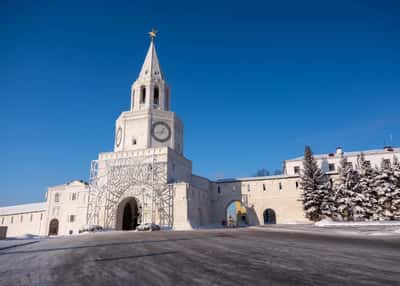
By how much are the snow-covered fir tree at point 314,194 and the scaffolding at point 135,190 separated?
18222 millimetres

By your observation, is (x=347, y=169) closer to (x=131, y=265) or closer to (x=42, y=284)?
(x=131, y=265)

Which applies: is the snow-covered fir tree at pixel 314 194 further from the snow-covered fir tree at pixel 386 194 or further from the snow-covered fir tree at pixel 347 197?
the snow-covered fir tree at pixel 386 194

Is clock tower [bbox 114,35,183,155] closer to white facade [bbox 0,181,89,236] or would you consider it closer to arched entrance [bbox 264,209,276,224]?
white facade [bbox 0,181,89,236]

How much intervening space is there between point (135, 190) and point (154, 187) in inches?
102

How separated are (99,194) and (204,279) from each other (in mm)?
33252

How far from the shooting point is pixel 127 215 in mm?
37406

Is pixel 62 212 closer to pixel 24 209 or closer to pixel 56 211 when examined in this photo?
pixel 56 211

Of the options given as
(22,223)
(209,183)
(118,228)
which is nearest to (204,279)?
(118,228)

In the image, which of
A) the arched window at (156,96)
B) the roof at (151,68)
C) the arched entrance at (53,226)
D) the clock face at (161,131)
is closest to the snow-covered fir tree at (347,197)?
the clock face at (161,131)

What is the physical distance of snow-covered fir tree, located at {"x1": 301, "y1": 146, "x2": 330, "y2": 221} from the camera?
119 ft

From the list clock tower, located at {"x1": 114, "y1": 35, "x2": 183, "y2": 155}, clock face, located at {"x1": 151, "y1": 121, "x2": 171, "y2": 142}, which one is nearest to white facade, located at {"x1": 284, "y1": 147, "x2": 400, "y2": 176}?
clock tower, located at {"x1": 114, "y1": 35, "x2": 183, "y2": 155}

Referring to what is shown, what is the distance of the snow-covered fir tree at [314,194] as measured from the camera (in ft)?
119

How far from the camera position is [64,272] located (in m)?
6.30

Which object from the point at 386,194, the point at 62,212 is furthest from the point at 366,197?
the point at 62,212
